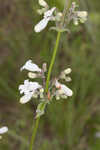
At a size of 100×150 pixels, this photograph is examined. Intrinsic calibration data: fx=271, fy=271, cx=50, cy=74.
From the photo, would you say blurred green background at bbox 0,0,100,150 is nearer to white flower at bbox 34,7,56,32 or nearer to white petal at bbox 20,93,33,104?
white petal at bbox 20,93,33,104


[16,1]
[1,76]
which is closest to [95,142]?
[1,76]

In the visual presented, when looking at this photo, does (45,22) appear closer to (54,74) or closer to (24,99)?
(24,99)

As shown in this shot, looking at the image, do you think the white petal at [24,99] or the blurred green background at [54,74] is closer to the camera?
the white petal at [24,99]

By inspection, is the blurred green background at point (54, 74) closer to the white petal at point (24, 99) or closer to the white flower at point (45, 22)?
the white petal at point (24, 99)

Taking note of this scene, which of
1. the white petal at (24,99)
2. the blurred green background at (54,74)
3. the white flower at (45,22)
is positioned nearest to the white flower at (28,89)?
the white petal at (24,99)

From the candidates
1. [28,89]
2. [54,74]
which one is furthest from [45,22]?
[54,74]

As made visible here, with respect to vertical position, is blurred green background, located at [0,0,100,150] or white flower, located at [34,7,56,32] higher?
white flower, located at [34,7,56,32]

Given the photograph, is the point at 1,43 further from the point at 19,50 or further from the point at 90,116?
the point at 90,116

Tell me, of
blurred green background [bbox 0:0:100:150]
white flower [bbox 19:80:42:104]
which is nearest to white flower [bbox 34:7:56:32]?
white flower [bbox 19:80:42:104]
